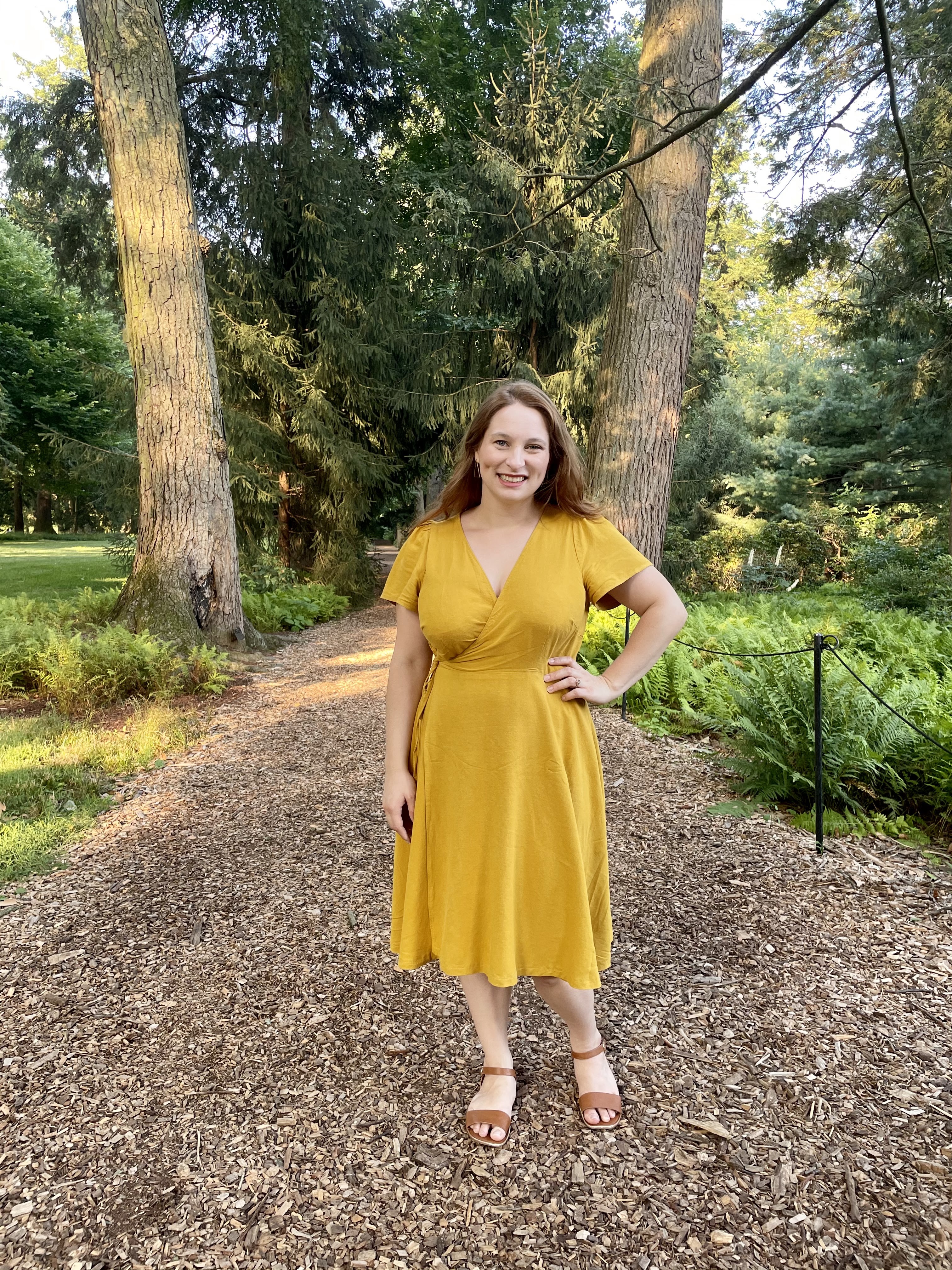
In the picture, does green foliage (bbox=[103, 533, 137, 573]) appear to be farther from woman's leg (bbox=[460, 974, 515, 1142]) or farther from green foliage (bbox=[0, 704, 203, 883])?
woman's leg (bbox=[460, 974, 515, 1142])

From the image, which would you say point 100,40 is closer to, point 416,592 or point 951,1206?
point 416,592

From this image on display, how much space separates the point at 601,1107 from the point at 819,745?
2.06 metres

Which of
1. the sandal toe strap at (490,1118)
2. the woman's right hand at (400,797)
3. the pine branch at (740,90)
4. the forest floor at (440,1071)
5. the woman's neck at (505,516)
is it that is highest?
the pine branch at (740,90)

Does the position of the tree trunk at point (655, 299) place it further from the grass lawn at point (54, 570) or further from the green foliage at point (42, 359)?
the green foliage at point (42, 359)

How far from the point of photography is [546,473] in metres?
1.86

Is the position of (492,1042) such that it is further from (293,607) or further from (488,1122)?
(293,607)

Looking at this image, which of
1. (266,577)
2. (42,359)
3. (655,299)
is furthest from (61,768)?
(42,359)

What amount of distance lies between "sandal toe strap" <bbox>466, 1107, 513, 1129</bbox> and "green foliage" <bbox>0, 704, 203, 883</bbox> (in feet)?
8.06

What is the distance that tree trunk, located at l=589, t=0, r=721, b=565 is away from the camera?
675 centimetres

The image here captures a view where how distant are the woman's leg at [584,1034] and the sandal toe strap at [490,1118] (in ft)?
0.71

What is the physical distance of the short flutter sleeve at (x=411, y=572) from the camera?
1.83 m

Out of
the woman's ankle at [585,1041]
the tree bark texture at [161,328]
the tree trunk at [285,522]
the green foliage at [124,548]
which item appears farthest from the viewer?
the tree trunk at [285,522]

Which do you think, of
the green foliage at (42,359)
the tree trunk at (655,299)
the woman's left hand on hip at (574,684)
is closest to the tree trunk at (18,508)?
the green foliage at (42,359)

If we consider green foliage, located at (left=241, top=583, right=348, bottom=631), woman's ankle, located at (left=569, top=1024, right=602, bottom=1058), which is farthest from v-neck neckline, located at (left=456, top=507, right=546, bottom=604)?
green foliage, located at (left=241, top=583, right=348, bottom=631)
